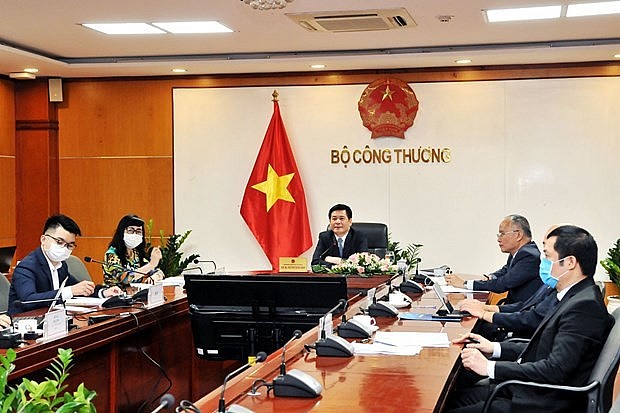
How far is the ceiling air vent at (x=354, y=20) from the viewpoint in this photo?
5.83 metres

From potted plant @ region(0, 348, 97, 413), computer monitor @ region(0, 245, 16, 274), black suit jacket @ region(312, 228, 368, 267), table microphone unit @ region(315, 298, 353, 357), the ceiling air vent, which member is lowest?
computer monitor @ region(0, 245, 16, 274)

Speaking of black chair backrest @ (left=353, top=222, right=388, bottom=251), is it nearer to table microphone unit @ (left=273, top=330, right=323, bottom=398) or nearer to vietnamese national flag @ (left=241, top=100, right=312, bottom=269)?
vietnamese national flag @ (left=241, top=100, right=312, bottom=269)

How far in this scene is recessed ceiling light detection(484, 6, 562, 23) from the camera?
19.2ft

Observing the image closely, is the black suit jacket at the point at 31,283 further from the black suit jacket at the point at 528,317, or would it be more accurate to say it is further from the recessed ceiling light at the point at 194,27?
the black suit jacket at the point at 528,317

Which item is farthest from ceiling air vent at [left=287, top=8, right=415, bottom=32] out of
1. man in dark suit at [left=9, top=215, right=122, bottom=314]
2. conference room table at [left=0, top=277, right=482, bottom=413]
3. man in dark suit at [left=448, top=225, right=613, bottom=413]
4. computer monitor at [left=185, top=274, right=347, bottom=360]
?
man in dark suit at [left=448, top=225, right=613, bottom=413]

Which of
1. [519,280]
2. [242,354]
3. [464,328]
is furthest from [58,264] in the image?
[519,280]

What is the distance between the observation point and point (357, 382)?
2.65m

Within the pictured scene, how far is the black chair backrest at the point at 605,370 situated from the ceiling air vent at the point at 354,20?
329 cm

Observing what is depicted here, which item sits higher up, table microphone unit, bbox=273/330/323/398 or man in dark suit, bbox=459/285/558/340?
table microphone unit, bbox=273/330/323/398

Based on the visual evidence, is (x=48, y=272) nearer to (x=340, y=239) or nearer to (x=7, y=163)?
(x=340, y=239)

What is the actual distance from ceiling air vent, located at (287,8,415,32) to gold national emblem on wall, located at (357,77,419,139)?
172 centimetres

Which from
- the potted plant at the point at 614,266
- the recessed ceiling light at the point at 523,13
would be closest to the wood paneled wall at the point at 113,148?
the recessed ceiling light at the point at 523,13

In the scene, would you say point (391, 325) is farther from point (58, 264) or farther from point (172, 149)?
point (172, 149)

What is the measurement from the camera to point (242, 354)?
13.3 feet
